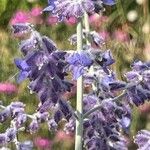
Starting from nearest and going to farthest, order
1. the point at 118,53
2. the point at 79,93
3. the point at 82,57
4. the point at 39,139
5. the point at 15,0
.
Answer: the point at 82,57
the point at 79,93
the point at 39,139
the point at 118,53
the point at 15,0

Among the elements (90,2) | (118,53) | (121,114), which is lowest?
(118,53)

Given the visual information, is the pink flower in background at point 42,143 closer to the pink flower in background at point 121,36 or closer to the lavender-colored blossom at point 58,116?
the pink flower in background at point 121,36

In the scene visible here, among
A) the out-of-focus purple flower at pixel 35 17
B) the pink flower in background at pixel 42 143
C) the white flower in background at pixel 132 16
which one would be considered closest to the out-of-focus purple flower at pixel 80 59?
the pink flower in background at pixel 42 143

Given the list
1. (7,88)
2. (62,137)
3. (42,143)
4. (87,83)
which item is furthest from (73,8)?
(7,88)

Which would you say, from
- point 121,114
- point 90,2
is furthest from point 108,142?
point 90,2

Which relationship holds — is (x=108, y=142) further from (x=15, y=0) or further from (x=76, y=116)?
(x=15, y=0)

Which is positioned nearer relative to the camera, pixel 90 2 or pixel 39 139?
pixel 90 2

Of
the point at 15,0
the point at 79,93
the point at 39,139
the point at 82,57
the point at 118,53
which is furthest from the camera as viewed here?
the point at 15,0
